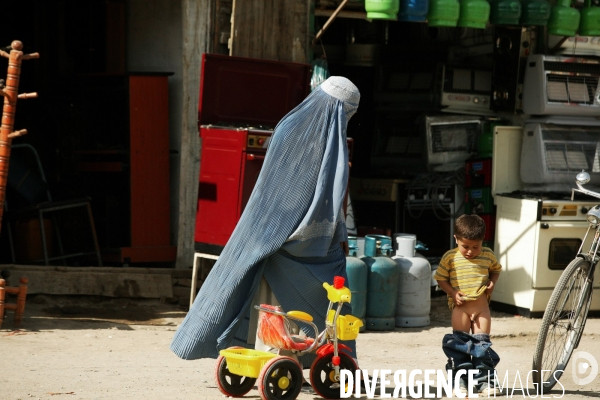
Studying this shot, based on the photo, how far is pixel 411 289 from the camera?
800cm

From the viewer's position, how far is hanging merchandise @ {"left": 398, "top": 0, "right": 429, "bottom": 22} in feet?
25.6

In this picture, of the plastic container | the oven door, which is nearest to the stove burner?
the oven door

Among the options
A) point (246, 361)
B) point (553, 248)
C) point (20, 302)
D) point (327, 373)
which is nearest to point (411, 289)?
point (553, 248)

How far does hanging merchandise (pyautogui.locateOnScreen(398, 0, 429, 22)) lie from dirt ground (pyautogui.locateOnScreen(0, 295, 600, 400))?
2668mm

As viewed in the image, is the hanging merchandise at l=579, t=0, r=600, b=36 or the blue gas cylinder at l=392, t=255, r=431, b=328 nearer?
the blue gas cylinder at l=392, t=255, r=431, b=328

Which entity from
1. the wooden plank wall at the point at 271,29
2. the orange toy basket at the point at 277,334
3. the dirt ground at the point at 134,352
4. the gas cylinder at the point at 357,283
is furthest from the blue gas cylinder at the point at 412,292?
the orange toy basket at the point at 277,334

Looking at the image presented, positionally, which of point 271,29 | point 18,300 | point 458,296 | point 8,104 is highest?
point 271,29

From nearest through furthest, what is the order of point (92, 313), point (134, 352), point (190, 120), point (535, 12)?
1. point (134, 352)
2. point (92, 313)
3. point (190, 120)
4. point (535, 12)

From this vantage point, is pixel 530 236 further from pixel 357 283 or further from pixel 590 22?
pixel 590 22

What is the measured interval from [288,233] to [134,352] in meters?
2.00

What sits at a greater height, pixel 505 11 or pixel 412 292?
pixel 505 11

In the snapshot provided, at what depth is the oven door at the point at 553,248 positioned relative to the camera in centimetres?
843

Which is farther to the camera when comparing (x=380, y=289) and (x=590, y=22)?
(x=590, y=22)

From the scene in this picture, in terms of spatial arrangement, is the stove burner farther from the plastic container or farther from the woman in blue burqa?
the plastic container
